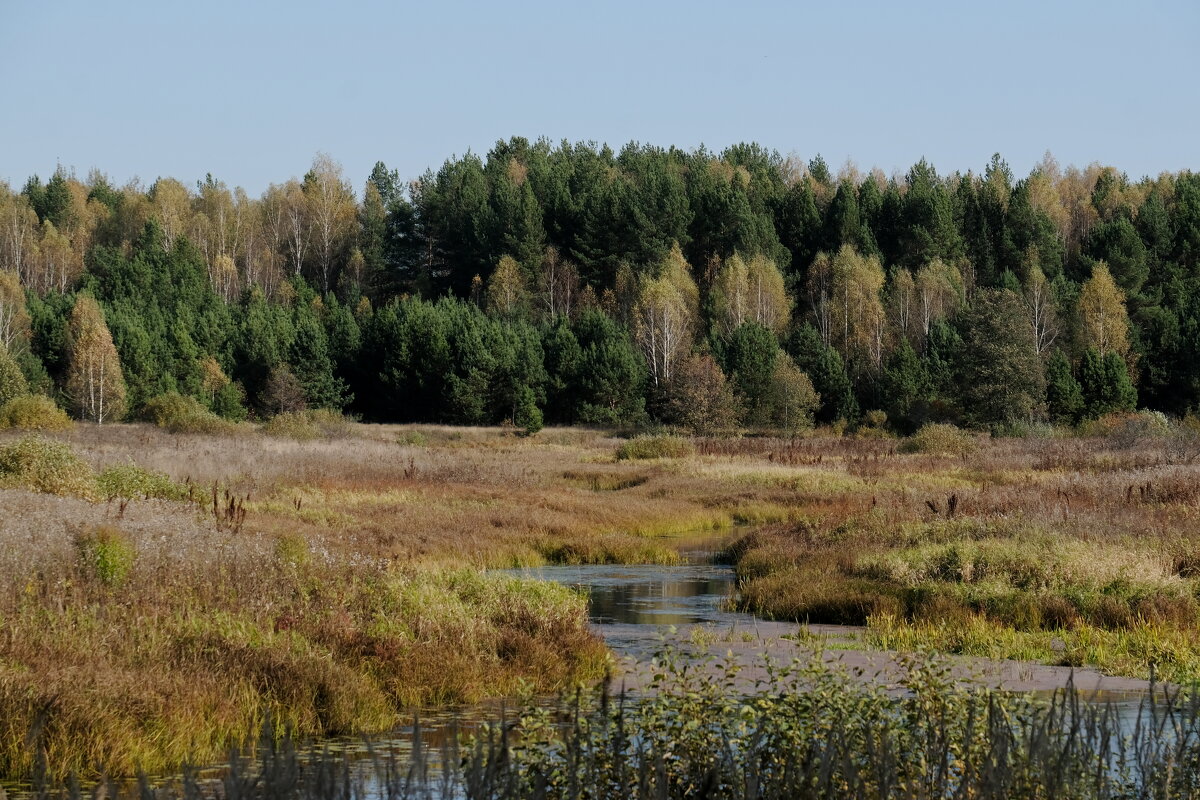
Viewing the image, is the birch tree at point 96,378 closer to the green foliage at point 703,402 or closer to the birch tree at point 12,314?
the birch tree at point 12,314

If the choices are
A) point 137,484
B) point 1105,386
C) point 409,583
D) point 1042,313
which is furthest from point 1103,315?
point 409,583

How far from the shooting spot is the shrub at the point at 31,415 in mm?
47812

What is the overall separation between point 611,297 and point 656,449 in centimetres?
4804

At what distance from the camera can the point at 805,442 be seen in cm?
6338

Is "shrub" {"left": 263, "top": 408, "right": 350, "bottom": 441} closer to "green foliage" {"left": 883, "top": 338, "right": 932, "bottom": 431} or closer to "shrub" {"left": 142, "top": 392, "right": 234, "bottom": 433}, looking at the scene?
"shrub" {"left": 142, "top": 392, "right": 234, "bottom": 433}

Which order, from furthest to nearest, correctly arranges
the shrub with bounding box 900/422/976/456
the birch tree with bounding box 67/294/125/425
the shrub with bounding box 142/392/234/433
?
the birch tree with bounding box 67/294/125/425 < the shrub with bounding box 142/392/234/433 < the shrub with bounding box 900/422/976/456

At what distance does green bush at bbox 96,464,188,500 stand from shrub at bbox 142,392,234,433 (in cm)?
2945

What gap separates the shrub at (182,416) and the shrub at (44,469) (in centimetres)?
3096

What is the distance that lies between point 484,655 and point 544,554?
1288 cm

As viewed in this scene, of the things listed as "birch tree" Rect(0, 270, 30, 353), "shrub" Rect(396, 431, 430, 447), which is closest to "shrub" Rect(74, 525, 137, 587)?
"shrub" Rect(396, 431, 430, 447)

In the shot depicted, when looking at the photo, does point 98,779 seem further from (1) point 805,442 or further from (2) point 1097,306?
(2) point 1097,306

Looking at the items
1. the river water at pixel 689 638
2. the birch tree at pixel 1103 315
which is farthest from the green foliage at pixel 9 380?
the birch tree at pixel 1103 315

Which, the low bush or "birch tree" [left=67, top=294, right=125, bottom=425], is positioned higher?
"birch tree" [left=67, top=294, right=125, bottom=425]

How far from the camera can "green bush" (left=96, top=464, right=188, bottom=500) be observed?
2419 centimetres
